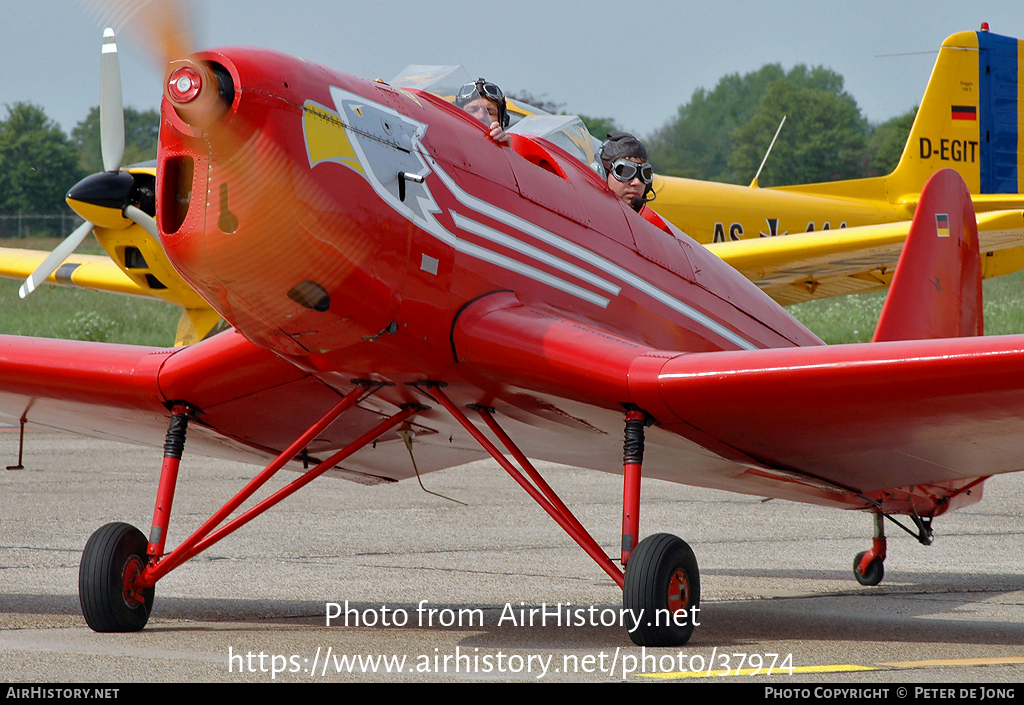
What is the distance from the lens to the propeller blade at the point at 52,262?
5.70 meters

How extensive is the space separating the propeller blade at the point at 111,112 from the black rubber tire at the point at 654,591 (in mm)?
3702

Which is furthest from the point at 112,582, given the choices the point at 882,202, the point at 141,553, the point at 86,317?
the point at 86,317

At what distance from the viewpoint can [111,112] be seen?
21.8 feet

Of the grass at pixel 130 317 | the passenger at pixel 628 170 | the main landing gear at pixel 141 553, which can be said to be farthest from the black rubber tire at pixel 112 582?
the grass at pixel 130 317

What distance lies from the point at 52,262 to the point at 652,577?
346 centimetres

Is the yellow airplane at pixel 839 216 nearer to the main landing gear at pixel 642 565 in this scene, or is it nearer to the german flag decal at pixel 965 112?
the german flag decal at pixel 965 112

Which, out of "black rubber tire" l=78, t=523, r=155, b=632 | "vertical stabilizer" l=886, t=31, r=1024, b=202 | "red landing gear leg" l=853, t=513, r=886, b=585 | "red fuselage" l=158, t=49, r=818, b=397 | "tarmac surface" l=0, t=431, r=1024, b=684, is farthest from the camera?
"vertical stabilizer" l=886, t=31, r=1024, b=202

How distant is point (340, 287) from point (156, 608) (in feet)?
9.10

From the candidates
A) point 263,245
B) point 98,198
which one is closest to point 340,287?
point 263,245

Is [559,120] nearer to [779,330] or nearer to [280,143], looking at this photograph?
[779,330]

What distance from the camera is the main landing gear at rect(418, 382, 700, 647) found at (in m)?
5.08

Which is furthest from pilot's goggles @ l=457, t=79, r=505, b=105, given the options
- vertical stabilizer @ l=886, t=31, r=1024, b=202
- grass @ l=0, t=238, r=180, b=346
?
grass @ l=0, t=238, r=180, b=346

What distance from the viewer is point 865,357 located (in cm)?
502

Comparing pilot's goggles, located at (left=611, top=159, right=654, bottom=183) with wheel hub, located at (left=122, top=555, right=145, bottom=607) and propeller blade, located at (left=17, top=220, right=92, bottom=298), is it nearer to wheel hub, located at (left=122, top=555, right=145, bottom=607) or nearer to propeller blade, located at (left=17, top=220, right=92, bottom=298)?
propeller blade, located at (left=17, top=220, right=92, bottom=298)
